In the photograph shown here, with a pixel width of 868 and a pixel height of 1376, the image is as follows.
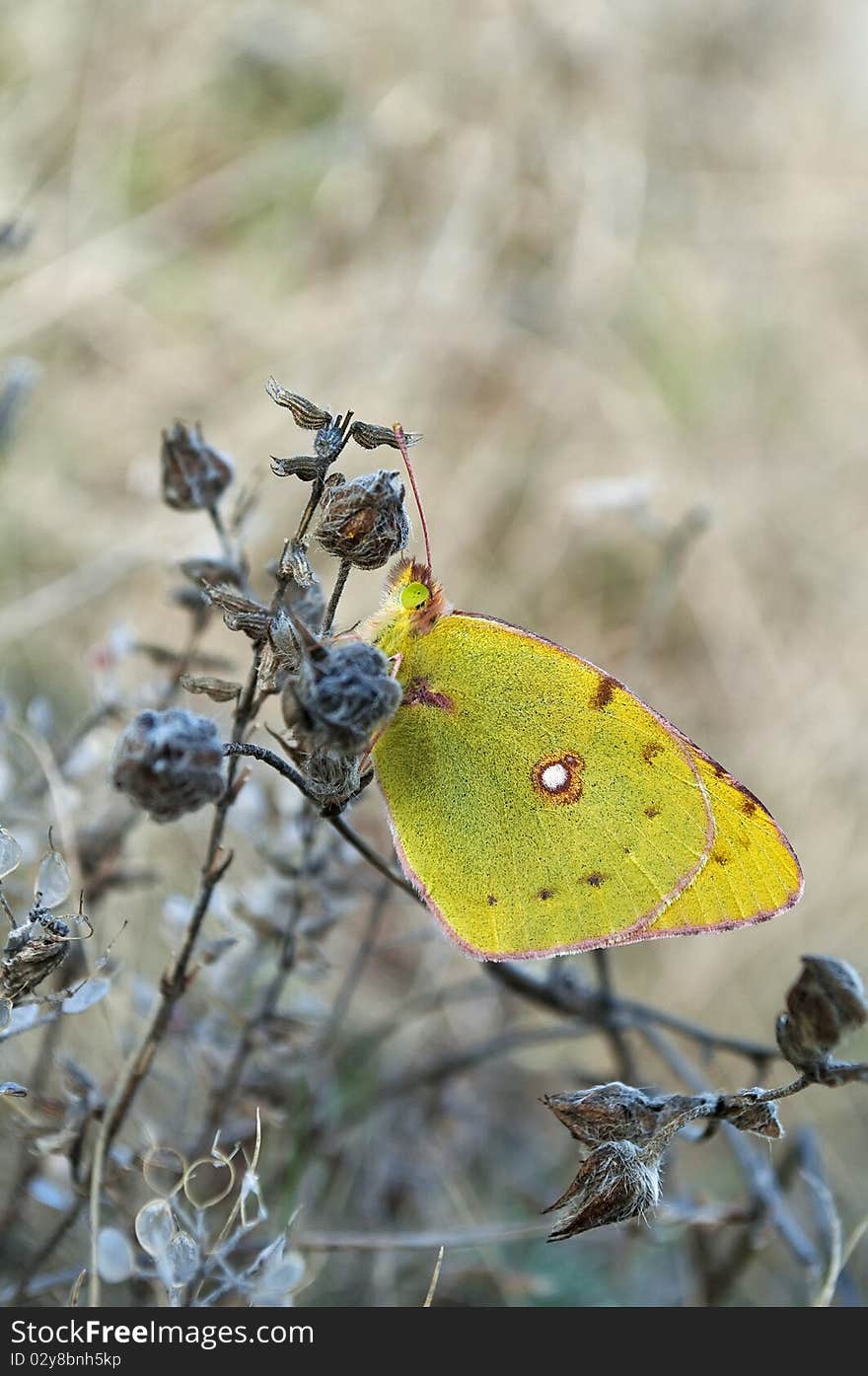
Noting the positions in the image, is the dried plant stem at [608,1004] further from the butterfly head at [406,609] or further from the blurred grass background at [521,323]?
the blurred grass background at [521,323]

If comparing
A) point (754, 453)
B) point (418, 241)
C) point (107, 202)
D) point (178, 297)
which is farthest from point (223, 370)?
point (754, 453)

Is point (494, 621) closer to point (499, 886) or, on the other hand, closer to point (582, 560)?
point (499, 886)

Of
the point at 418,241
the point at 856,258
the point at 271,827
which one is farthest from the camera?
the point at 856,258

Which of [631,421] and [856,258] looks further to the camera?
[856,258]

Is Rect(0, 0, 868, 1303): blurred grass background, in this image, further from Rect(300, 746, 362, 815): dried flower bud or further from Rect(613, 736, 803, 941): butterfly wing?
Rect(300, 746, 362, 815): dried flower bud
